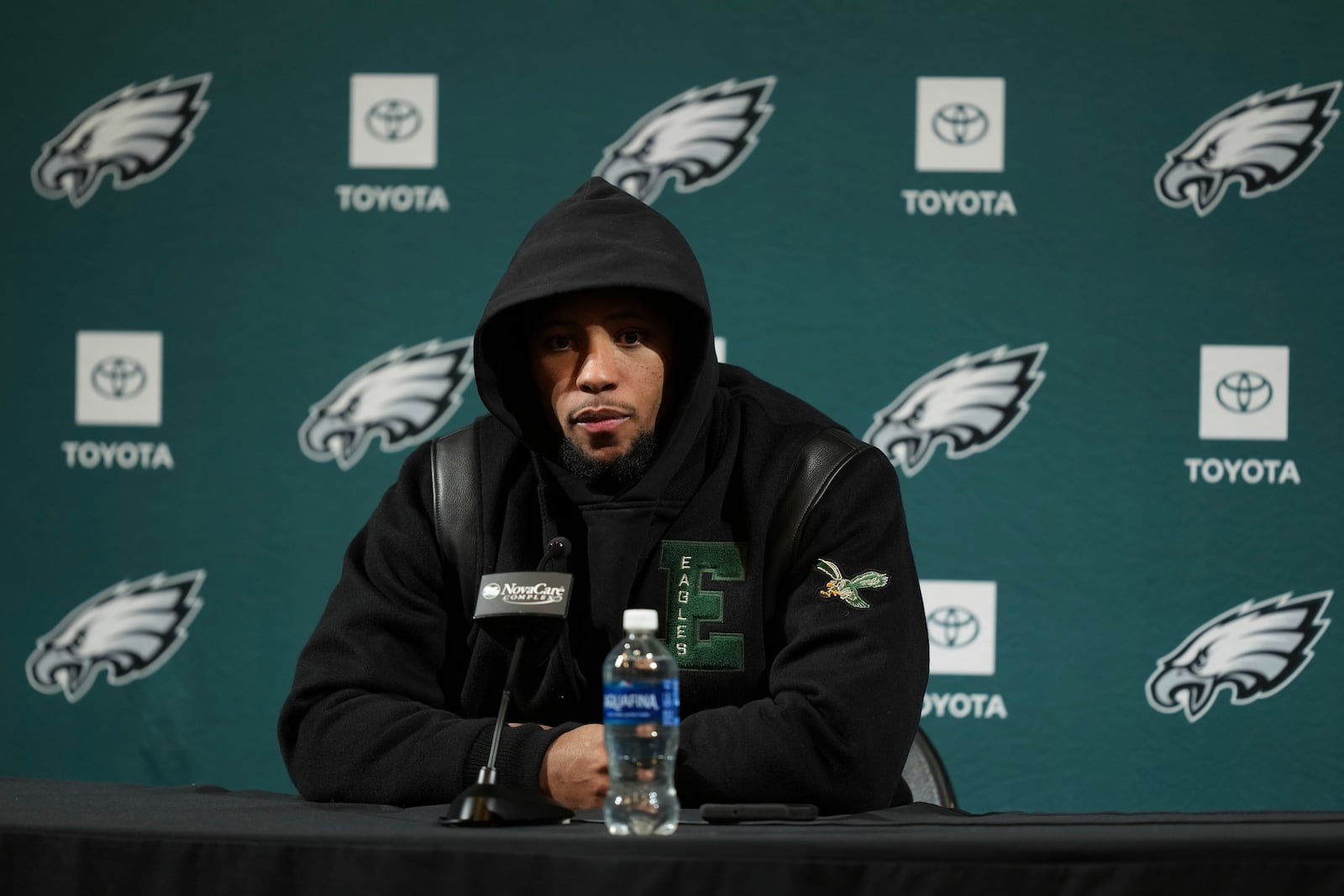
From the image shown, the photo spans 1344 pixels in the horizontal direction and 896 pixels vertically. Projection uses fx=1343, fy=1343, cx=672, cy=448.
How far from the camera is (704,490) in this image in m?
1.85

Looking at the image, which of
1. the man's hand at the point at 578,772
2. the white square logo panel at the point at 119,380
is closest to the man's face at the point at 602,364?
the man's hand at the point at 578,772

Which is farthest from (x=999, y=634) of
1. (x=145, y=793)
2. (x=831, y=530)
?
(x=145, y=793)

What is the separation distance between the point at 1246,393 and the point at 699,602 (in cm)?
163

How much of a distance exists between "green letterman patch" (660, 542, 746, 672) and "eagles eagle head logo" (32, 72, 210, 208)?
186 cm

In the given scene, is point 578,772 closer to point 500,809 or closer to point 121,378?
point 500,809

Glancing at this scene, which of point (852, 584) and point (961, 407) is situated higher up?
point (961, 407)

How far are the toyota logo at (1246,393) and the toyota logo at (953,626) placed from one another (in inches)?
27.7

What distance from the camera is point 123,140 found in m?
3.04

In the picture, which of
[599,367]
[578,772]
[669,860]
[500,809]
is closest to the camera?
[669,860]

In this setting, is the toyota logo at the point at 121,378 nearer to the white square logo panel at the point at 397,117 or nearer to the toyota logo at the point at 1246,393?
the white square logo panel at the point at 397,117

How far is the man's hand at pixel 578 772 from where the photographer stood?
1.47m

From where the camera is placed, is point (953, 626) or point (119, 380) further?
point (119, 380)

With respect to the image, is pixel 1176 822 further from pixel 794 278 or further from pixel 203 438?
pixel 203 438

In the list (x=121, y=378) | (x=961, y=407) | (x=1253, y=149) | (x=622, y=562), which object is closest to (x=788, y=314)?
(x=961, y=407)
